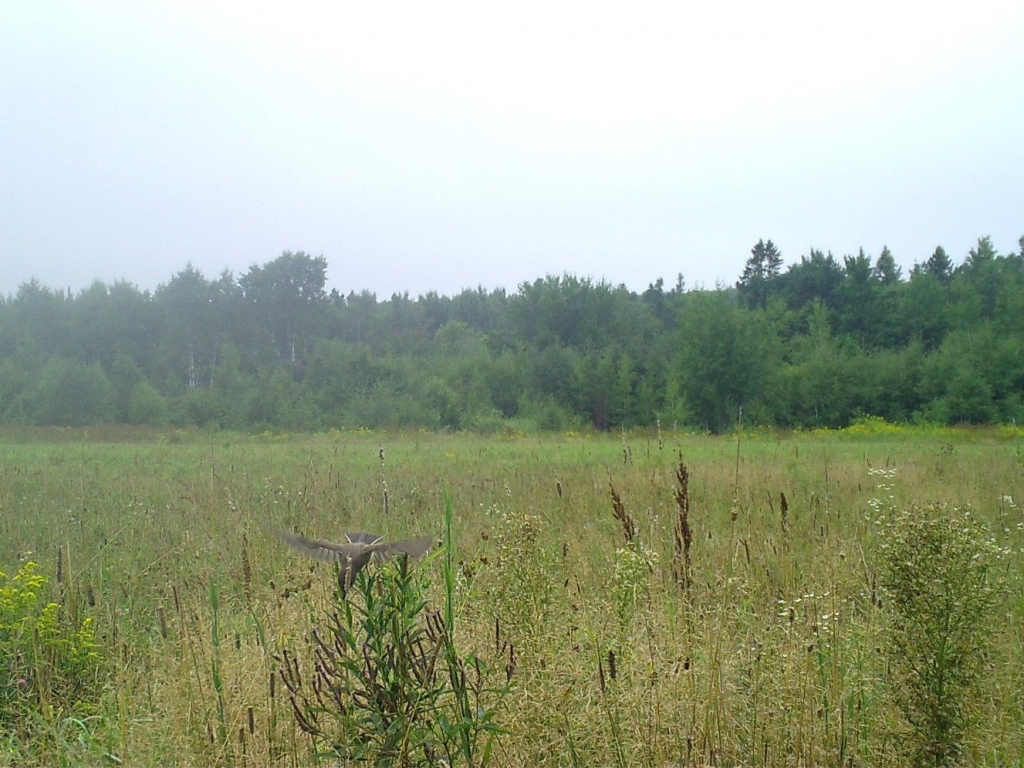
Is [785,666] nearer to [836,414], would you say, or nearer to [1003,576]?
[1003,576]

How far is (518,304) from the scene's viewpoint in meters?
46.5

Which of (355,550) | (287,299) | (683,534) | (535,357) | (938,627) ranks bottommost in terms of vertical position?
(938,627)

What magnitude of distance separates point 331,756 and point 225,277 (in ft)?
131

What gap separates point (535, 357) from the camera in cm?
4334

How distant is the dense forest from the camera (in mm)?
30406

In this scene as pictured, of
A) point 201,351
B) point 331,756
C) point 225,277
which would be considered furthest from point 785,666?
point 225,277

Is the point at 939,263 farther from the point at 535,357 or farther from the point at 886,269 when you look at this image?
the point at 535,357

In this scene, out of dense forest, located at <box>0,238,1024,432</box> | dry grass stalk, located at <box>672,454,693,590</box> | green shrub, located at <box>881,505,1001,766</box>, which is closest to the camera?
green shrub, located at <box>881,505,1001,766</box>

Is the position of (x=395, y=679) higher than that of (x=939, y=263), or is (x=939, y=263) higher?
(x=939, y=263)

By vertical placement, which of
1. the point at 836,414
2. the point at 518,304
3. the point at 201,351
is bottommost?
the point at 836,414

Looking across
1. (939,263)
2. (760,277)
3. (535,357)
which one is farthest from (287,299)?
(939,263)

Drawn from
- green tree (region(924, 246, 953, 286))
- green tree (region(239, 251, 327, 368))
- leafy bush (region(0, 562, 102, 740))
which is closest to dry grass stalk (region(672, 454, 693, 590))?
leafy bush (region(0, 562, 102, 740))

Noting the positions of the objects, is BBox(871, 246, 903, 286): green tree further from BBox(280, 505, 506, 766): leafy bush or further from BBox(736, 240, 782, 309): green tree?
BBox(280, 505, 506, 766): leafy bush

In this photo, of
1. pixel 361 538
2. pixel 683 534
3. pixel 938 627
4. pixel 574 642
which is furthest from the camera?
pixel 574 642
